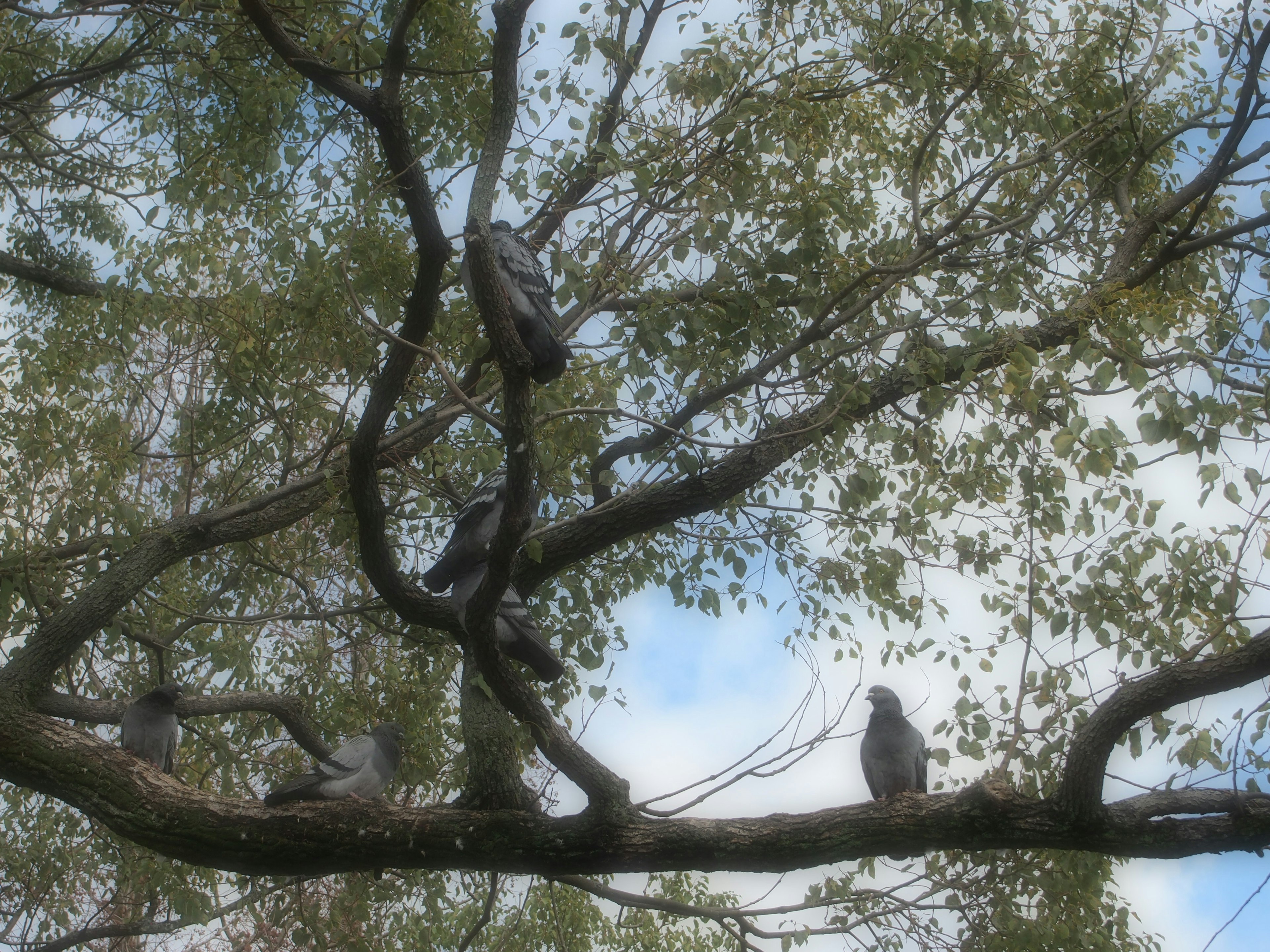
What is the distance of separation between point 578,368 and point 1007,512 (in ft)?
7.20

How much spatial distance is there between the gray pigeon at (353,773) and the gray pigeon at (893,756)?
2536 millimetres

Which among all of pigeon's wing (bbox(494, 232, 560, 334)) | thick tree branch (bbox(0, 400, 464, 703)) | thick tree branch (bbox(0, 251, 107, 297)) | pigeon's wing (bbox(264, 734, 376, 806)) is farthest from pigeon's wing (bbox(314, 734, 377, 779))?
thick tree branch (bbox(0, 251, 107, 297))

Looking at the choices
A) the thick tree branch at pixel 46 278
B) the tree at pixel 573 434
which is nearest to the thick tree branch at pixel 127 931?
the tree at pixel 573 434

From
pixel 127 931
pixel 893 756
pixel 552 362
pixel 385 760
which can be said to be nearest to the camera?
pixel 552 362

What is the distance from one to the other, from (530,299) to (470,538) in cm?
118

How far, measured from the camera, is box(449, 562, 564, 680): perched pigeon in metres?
3.96

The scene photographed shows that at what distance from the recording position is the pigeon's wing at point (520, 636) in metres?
3.96

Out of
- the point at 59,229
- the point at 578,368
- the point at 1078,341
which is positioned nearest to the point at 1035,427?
the point at 1078,341

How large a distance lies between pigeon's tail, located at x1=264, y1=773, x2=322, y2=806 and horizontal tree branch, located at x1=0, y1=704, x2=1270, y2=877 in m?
0.23

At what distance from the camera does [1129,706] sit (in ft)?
9.35

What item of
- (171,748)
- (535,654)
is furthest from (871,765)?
(171,748)

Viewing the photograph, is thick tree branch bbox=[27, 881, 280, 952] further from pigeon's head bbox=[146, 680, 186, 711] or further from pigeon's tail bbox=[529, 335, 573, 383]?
pigeon's tail bbox=[529, 335, 573, 383]

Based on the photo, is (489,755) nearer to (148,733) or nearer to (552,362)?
(552,362)

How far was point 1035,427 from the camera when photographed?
3.78 m
